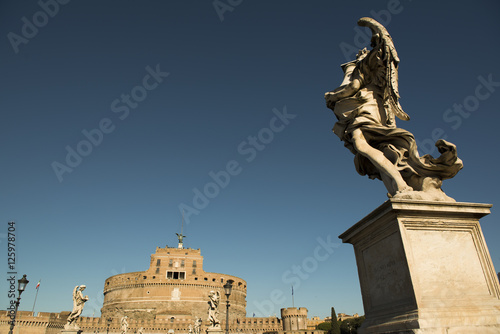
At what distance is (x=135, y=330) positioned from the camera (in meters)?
53.1

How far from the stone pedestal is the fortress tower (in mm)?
62627

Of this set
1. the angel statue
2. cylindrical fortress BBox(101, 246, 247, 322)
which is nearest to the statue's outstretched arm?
the angel statue

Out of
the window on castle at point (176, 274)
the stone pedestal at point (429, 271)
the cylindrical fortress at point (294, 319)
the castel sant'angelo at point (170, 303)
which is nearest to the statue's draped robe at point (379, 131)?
the stone pedestal at point (429, 271)

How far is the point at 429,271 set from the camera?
111 inches

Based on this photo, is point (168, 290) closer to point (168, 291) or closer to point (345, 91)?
point (168, 291)

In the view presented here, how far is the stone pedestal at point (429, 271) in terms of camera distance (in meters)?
2.61

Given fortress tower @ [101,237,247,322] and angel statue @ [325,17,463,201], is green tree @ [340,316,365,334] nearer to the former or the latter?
fortress tower @ [101,237,247,322]

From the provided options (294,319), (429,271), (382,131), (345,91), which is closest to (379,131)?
(382,131)

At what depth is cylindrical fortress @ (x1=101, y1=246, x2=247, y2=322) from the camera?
60344mm

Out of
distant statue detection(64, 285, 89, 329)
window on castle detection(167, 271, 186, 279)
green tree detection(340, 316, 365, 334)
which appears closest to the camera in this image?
distant statue detection(64, 285, 89, 329)

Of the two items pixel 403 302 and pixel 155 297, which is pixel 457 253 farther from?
pixel 155 297

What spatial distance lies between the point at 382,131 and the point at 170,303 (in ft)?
213

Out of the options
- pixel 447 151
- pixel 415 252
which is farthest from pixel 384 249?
pixel 447 151

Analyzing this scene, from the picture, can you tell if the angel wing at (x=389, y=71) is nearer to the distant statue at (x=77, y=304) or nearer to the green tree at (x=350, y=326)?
the distant statue at (x=77, y=304)
